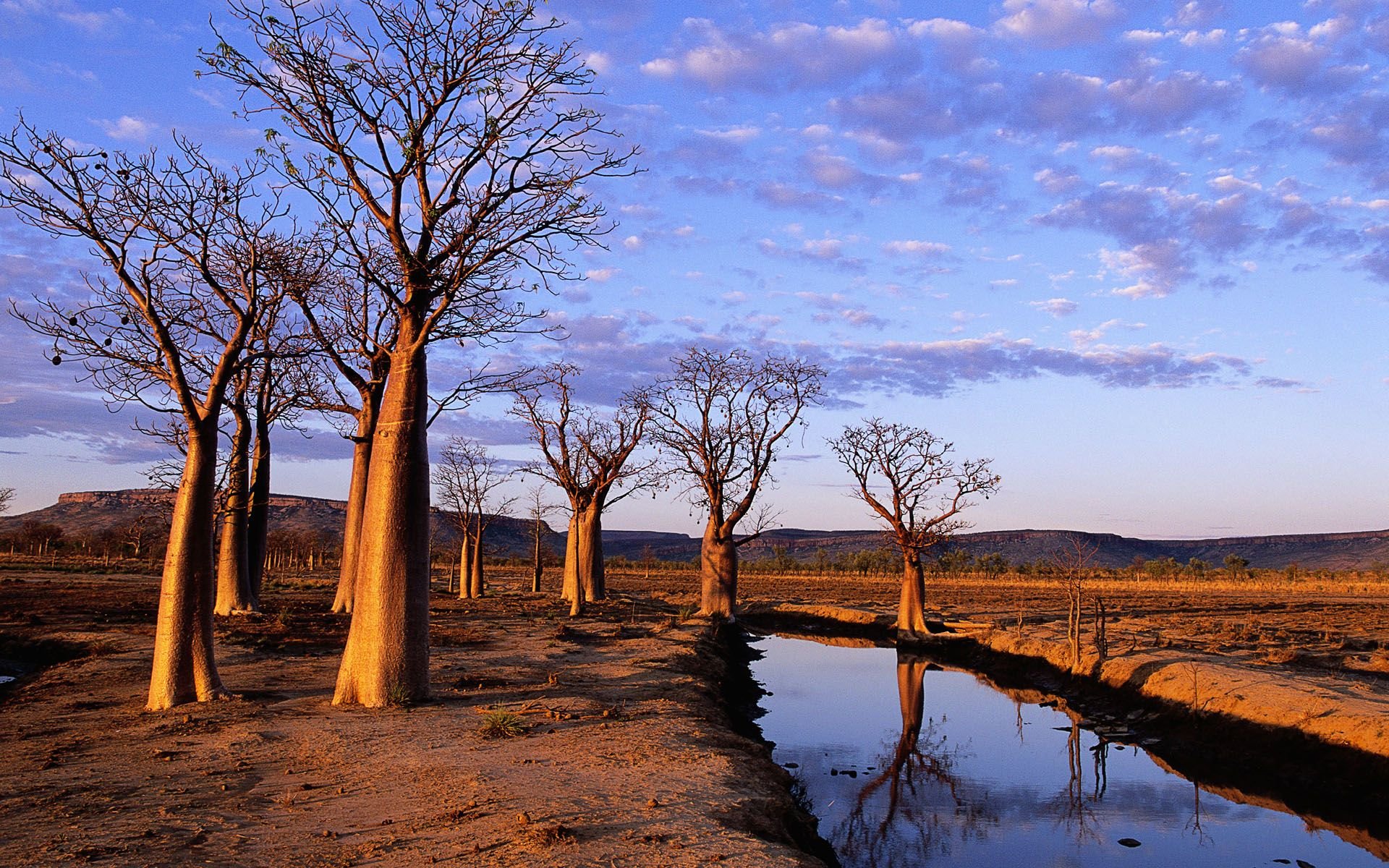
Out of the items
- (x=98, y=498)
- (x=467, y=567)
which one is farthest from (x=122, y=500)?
(x=467, y=567)

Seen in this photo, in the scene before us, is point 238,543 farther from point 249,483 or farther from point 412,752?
point 412,752

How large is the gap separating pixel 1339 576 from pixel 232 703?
64.9 m

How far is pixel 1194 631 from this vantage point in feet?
71.2

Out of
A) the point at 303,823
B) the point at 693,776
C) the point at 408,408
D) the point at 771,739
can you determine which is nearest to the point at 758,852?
the point at 693,776

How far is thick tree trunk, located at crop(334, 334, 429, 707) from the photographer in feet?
28.8

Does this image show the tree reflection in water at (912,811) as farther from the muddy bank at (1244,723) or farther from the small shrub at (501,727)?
the small shrub at (501,727)

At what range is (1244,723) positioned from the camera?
36.7ft

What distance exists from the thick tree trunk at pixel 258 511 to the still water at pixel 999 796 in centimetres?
1081

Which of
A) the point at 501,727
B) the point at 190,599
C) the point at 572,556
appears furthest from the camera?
the point at 572,556

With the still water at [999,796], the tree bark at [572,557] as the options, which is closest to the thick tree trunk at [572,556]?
the tree bark at [572,557]

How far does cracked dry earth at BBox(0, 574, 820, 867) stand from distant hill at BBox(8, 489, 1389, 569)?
8272 centimetres

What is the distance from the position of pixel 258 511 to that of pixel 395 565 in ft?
39.8

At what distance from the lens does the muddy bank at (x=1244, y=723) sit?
30.5 feet

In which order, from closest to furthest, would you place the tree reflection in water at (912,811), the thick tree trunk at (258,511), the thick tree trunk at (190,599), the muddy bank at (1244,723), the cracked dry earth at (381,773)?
the cracked dry earth at (381,773) → the tree reflection in water at (912,811) → the thick tree trunk at (190,599) → the muddy bank at (1244,723) → the thick tree trunk at (258,511)
